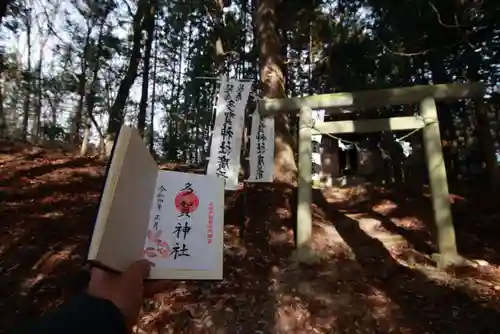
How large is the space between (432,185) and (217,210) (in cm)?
486

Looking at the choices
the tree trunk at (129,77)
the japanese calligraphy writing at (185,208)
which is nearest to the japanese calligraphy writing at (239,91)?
the tree trunk at (129,77)

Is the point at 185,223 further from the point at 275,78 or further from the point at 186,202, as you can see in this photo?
the point at 275,78

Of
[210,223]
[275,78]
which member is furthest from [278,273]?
[210,223]

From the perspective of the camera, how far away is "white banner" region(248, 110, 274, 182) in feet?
19.5

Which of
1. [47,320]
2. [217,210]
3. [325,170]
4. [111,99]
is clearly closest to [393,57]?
[325,170]

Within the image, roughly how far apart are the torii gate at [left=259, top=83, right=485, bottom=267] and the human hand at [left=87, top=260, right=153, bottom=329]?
445 centimetres

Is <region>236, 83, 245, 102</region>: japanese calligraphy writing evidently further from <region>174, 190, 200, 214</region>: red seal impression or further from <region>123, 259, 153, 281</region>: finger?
<region>123, 259, 153, 281</region>: finger

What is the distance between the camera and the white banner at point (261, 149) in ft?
19.5

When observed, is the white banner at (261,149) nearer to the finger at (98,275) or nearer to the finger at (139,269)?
the finger at (139,269)

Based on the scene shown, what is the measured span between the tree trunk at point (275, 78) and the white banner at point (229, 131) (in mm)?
925

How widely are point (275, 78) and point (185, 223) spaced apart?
580cm

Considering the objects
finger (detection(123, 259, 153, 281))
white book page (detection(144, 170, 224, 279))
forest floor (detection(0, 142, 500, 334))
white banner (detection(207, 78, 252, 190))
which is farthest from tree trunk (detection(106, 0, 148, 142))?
finger (detection(123, 259, 153, 281))

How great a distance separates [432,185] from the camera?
5395 millimetres

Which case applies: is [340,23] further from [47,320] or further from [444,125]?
[47,320]
